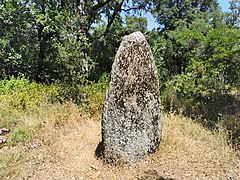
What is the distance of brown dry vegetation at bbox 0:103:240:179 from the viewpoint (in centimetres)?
343

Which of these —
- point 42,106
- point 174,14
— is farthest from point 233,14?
point 42,106

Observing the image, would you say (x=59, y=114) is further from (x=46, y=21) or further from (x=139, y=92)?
(x=46, y=21)

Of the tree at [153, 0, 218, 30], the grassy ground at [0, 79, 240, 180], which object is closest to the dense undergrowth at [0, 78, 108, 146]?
the grassy ground at [0, 79, 240, 180]

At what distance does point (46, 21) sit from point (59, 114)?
4824 millimetres

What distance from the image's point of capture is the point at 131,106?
360 cm

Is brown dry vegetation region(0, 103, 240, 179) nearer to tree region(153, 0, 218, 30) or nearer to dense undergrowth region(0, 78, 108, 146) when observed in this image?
dense undergrowth region(0, 78, 108, 146)

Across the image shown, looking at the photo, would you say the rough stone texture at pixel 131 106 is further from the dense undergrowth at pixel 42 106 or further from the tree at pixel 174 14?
the tree at pixel 174 14

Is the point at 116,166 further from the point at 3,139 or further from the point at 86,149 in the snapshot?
the point at 3,139

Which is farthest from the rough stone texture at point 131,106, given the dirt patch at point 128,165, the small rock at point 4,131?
the small rock at point 4,131

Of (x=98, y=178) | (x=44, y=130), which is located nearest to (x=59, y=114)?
(x=44, y=130)

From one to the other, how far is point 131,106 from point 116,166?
1.01 metres

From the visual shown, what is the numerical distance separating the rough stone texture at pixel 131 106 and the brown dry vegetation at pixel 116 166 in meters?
0.28

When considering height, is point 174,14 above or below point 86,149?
above

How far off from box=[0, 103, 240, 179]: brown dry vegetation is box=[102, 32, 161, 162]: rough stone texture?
0.90ft
